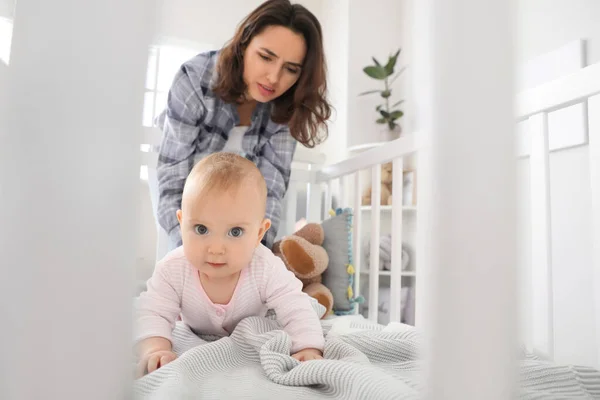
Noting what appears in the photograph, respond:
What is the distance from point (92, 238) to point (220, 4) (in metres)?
1.94

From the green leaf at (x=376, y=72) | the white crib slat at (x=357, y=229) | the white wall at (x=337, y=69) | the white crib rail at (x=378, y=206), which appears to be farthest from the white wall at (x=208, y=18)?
the white crib slat at (x=357, y=229)

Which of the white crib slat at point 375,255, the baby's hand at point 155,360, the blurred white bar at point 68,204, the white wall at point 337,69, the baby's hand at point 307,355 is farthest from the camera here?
the white wall at point 337,69

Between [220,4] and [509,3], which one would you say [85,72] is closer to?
[509,3]

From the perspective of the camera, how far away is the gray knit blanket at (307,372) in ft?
1.49

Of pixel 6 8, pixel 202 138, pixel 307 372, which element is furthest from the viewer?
pixel 202 138

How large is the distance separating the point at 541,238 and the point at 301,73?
1.96 ft

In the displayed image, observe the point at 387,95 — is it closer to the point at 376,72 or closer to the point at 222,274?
the point at 376,72

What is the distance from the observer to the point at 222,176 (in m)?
0.73

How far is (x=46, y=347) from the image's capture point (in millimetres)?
259

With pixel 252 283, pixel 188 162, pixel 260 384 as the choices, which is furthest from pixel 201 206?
pixel 188 162

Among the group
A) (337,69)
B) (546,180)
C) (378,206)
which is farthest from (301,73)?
(337,69)

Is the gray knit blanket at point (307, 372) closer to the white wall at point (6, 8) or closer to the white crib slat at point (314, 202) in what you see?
the white wall at point (6, 8)

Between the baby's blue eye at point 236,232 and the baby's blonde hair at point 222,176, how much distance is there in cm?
6

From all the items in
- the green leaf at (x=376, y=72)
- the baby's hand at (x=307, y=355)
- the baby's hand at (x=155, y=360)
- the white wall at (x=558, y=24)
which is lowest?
the baby's hand at (x=307, y=355)
